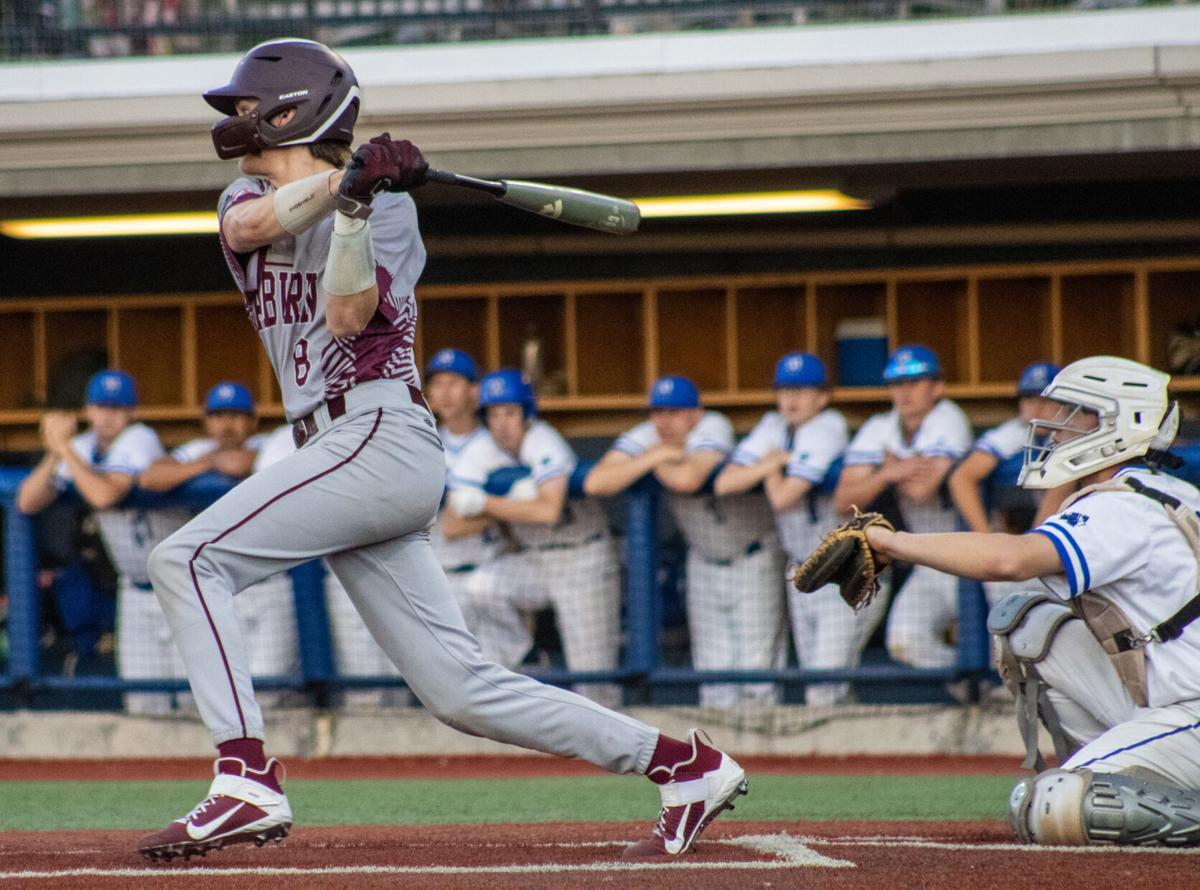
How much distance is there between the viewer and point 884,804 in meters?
5.21

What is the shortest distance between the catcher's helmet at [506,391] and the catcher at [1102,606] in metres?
3.45

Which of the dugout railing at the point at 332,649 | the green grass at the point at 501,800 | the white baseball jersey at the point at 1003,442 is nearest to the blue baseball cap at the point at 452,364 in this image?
the dugout railing at the point at 332,649

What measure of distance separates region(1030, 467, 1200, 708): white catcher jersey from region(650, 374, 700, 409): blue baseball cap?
3531mm

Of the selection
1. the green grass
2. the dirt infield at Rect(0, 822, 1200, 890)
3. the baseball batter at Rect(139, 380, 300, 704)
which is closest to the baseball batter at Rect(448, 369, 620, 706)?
the green grass

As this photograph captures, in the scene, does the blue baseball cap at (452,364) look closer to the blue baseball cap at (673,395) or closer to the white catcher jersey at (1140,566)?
the blue baseball cap at (673,395)

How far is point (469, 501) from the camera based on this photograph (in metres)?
7.06

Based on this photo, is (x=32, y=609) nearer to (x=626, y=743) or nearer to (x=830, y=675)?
(x=830, y=675)

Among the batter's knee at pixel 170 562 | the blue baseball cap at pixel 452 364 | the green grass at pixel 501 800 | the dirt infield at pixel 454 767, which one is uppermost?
the batter's knee at pixel 170 562

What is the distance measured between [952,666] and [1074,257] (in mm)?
3298

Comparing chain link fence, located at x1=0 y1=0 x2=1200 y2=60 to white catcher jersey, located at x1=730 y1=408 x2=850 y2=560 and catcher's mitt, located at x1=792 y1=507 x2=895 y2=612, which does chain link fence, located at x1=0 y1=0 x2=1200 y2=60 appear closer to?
white catcher jersey, located at x1=730 y1=408 x2=850 y2=560

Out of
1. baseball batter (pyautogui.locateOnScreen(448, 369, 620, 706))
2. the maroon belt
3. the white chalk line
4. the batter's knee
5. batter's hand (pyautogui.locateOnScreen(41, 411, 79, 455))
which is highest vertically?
the maroon belt

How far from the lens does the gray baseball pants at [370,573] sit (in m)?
3.33

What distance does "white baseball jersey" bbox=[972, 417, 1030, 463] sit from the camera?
22.2 feet

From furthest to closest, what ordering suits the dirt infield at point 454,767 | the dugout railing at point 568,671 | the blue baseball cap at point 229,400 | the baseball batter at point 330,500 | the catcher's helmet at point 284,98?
the blue baseball cap at point 229,400 < the dugout railing at point 568,671 < the dirt infield at point 454,767 < the catcher's helmet at point 284,98 < the baseball batter at point 330,500
